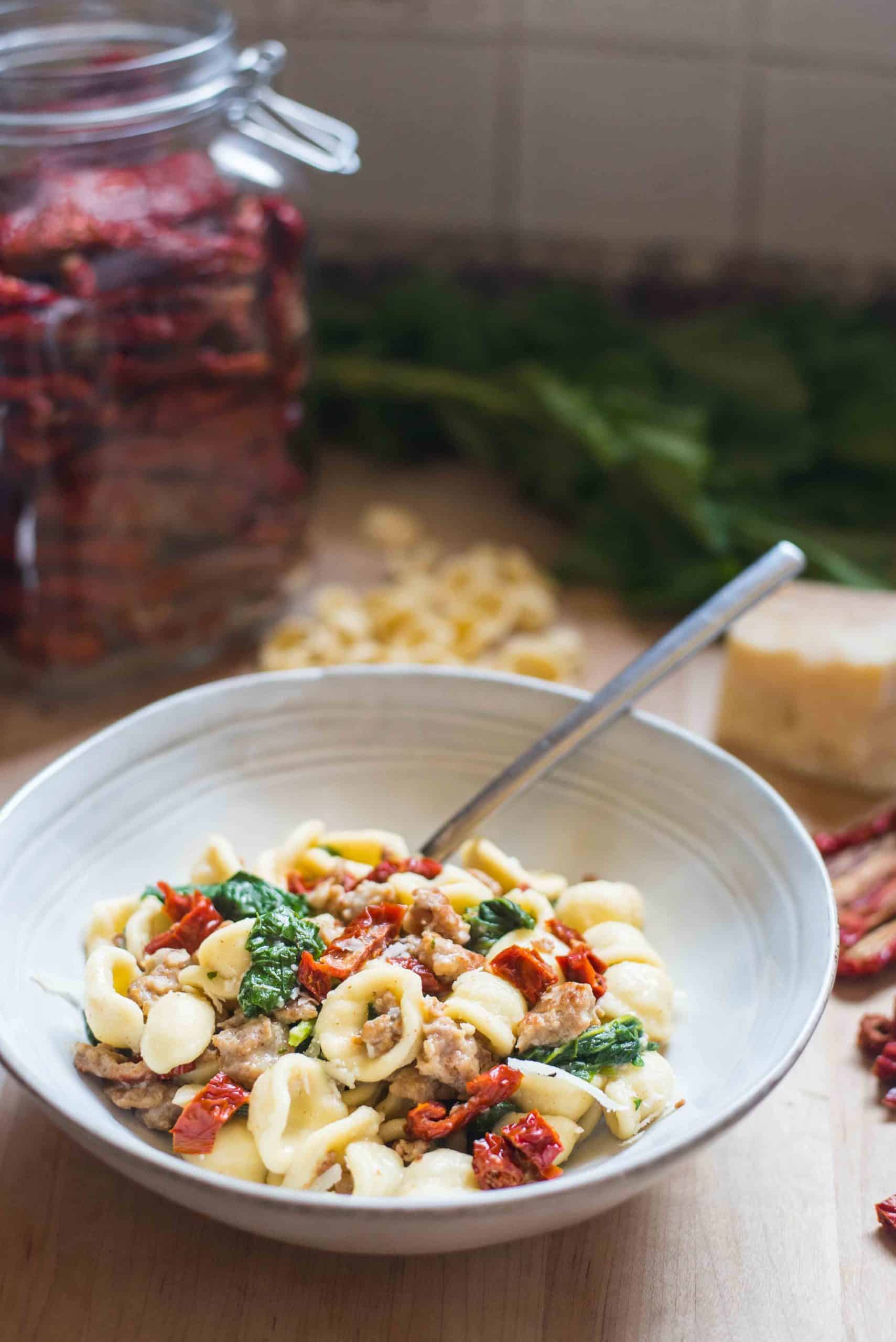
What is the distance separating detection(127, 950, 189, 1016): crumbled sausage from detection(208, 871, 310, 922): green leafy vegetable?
0.06 m

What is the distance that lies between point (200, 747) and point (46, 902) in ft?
0.74

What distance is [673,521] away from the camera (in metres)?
1.84

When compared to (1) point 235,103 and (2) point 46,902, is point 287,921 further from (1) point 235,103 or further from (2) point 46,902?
(1) point 235,103

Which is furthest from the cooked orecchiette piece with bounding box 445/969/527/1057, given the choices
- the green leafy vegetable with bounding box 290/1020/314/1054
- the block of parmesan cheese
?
the block of parmesan cheese

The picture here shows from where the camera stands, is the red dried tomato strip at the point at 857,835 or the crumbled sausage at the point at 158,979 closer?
the crumbled sausage at the point at 158,979

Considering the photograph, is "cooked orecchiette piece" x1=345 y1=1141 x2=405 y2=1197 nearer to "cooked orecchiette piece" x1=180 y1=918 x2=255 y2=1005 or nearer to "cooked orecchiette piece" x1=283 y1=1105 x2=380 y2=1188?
"cooked orecchiette piece" x1=283 y1=1105 x2=380 y2=1188

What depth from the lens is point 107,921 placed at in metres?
1.13

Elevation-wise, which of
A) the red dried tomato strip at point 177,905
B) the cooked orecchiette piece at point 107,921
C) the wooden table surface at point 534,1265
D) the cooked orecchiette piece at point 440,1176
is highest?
the cooked orecchiette piece at point 440,1176

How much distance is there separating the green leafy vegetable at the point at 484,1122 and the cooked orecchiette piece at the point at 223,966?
202 millimetres

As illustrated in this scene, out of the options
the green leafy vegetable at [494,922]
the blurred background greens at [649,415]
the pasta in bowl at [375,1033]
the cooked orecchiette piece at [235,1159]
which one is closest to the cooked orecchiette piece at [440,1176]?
the pasta in bowl at [375,1033]

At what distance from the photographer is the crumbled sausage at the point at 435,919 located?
1068mm

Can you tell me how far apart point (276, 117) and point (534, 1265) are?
4.41 ft

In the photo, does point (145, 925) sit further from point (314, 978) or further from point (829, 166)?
point (829, 166)

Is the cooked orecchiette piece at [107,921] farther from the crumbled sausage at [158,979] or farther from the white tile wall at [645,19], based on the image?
the white tile wall at [645,19]
